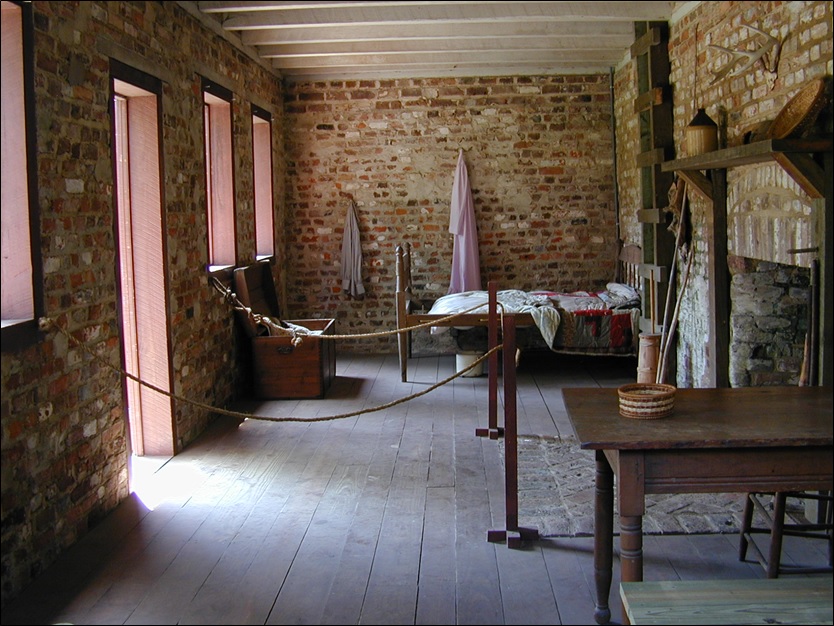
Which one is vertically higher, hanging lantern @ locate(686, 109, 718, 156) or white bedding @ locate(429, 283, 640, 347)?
hanging lantern @ locate(686, 109, 718, 156)

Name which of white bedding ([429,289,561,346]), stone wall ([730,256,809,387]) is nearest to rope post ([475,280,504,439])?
white bedding ([429,289,561,346])

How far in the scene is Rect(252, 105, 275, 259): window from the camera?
8.47 metres

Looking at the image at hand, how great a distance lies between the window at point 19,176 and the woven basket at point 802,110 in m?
3.40

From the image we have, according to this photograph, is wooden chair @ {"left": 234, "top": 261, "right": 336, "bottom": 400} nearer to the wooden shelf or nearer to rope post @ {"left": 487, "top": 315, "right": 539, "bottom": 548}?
rope post @ {"left": 487, "top": 315, "right": 539, "bottom": 548}

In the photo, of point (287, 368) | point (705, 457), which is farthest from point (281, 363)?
point (705, 457)

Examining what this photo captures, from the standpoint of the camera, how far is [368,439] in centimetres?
579

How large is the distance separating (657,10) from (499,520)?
423 centimetres

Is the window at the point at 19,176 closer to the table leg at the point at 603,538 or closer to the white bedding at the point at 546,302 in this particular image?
the table leg at the point at 603,538

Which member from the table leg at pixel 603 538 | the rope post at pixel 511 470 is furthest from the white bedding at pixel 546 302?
the table leg at pixel 603 538

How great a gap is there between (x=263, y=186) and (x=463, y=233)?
214cm

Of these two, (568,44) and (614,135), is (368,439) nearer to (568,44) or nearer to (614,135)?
(568,44)

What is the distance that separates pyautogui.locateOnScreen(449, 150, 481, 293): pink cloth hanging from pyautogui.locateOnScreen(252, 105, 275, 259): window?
1.90 meters

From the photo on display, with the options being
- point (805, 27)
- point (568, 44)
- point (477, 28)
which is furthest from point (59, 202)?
point (568, 44)

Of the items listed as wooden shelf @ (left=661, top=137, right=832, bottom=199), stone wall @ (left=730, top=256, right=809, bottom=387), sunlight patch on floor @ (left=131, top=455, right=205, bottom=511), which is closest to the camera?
wooden shelf @ (left=661, top=137, right=832, bottom=199)
